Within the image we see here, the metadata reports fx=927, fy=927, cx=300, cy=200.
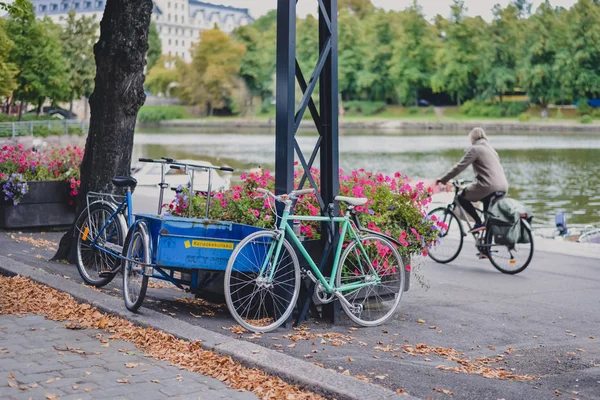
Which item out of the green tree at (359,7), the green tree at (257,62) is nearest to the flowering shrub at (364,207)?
the green tree at (257,62)

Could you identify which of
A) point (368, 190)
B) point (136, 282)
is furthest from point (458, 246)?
point (136, 282)

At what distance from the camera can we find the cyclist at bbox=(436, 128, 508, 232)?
1188cm

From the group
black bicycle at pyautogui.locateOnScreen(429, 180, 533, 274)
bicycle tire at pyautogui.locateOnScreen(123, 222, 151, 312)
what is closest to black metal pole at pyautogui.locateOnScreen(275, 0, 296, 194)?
bicycle tire at pyautogui.locateOnScreen(123, 222, 151, 312)

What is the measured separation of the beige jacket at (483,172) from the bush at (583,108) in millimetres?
93877

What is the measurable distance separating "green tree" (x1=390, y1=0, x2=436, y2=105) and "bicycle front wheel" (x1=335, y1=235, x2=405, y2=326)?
10794cm

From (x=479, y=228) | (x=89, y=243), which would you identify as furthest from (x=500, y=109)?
(x=89, y=243)

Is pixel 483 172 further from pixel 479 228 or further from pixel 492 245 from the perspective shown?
pixel 492 245

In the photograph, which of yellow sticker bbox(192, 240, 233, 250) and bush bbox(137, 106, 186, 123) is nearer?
yellow sticker bbox(192, 240, 233, 250)

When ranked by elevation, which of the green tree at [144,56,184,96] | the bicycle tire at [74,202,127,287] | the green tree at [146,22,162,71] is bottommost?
the bicycle tire at [74,202,127,287]

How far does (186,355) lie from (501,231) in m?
6.48

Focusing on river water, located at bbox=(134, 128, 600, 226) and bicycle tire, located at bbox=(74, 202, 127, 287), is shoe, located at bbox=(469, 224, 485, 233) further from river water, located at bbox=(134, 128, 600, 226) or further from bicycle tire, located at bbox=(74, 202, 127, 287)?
river water, located at bbox=(134, 128, 600, 226)

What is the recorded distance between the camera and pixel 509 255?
37.6 feet

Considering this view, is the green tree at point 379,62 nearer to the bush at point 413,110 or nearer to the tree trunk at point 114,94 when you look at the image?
the bush at point 413,110

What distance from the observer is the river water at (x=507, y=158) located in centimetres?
4088
